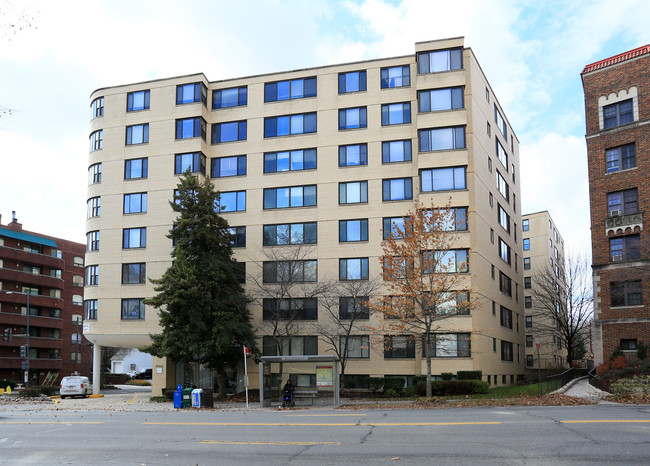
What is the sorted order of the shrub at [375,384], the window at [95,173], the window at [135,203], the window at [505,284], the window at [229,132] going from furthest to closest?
the window at [95,173], the window at [505,284], the window at [135,203], the window at [229,132], the shrub at [375,384]

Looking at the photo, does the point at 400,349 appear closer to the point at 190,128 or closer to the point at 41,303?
the point at 190,128

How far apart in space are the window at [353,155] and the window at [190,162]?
34.2ft

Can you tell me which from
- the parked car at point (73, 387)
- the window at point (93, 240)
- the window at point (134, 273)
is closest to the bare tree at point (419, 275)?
the window at point (134, 273)

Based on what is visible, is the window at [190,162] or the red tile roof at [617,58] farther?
the window at [190,162]

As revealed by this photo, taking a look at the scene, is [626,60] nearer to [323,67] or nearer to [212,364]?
[323,67]

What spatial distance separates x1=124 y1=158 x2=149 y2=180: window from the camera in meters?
46.2

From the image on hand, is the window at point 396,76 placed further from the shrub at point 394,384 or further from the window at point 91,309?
the window at point 91,309

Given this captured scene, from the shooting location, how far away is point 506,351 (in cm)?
4622

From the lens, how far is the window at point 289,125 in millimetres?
44125

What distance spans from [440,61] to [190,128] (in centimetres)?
1879

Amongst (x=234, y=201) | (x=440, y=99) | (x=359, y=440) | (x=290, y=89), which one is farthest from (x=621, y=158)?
(x=359, y=440)

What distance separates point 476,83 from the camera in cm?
4106

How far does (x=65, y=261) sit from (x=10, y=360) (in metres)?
14.6

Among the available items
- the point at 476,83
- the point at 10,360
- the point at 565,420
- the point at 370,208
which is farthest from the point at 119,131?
the point at 565,420
